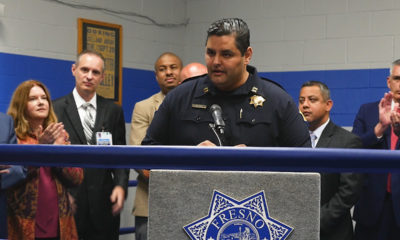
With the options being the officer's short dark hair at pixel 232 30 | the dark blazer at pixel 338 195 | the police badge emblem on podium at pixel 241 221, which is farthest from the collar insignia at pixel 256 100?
the dark blazer at pixel 338 195

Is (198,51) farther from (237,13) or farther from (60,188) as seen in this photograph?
(60,188)

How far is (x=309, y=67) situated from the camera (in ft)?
19.5

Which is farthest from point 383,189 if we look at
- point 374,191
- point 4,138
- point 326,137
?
point 4,138

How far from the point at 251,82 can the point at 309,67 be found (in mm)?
3343

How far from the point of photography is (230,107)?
2.61m

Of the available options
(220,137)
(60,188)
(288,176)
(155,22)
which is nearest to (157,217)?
(288,176)

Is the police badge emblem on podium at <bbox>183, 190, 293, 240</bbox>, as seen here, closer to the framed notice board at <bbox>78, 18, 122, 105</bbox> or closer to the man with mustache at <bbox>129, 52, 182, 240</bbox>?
the man with mustache at <bbox>129, 52, 182, 240</bbox>

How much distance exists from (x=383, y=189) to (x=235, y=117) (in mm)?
1780

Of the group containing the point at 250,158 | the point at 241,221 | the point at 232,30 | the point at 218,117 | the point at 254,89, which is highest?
the point at 232,30

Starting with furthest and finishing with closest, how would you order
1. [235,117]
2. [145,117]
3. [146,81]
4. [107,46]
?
[146,81] < [107,46] < [145,117] < [235,117]

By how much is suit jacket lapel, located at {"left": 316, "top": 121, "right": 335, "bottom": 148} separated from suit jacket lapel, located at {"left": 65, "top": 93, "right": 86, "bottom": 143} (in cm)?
134

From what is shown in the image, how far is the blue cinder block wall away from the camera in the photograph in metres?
5.07

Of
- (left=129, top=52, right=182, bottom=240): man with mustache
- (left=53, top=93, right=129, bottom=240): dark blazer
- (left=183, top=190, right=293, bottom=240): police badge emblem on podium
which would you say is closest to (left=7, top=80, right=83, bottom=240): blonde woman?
(left=53, top=93, right=129, bottom=240): dark blazer

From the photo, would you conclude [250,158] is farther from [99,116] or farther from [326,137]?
[99,116]
